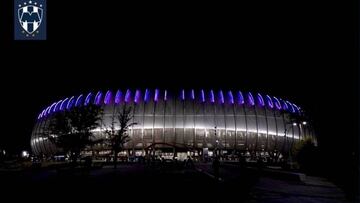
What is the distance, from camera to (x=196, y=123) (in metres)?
82.5

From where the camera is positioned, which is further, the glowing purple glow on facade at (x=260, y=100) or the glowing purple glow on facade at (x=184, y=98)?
the glowing purple glow on facade at (x=260, y=100)

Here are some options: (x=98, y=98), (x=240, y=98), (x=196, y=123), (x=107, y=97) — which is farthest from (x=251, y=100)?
(x=98, y=98)

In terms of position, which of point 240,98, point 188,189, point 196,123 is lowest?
point 188,189

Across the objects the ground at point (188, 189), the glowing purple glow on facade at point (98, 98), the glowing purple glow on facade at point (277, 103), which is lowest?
the ground at point (188, 189)

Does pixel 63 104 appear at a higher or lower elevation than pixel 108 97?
lower

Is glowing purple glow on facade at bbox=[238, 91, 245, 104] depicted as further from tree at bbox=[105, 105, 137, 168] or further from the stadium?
tree at bbox=[105, 105, 137, 168]

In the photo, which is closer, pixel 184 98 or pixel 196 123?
pixel 196 123

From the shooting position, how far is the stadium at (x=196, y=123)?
81.6 meters

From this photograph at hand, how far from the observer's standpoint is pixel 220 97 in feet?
285

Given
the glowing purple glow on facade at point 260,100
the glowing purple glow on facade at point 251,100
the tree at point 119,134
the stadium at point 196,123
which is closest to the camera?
the tree at point 119,134

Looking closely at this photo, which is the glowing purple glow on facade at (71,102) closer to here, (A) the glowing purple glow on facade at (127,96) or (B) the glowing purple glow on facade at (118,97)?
(B) the glowing purple glow on facade at (118,97)

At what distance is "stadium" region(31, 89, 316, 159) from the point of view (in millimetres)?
81562

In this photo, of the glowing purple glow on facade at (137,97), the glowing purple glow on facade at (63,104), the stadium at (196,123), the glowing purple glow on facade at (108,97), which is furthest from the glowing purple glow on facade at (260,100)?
the glowing purple glow on facade at (63,104)

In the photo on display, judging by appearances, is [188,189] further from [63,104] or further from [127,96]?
[63,104]
